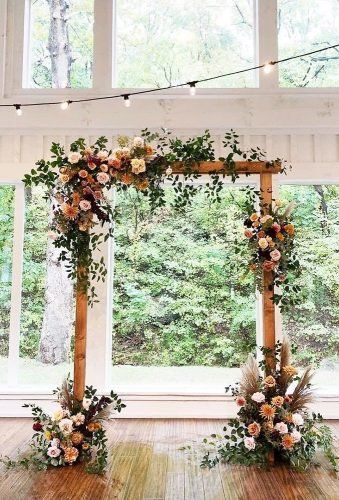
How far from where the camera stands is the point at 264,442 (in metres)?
2.82

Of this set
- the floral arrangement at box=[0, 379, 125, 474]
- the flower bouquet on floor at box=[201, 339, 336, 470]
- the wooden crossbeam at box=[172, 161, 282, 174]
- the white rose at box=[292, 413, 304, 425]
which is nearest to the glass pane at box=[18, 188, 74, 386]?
the floral arrangement at box=[0, 379, 125, 474]

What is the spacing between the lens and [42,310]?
411 cm

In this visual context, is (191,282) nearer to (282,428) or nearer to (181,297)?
(181,297)

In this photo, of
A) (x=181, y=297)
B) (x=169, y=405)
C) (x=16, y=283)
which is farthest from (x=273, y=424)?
(x=16, y=283)

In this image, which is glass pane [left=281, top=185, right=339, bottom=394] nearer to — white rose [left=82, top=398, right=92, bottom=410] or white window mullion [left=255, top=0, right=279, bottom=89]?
white window mullion [left=255, top=0, right=279, bottom=89]

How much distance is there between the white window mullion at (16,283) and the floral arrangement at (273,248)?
233cm

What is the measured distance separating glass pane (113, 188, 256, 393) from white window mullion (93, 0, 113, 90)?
1218 millimetres

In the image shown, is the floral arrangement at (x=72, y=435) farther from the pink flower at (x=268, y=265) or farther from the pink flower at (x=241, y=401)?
the pink flower at (x=268, y=265)

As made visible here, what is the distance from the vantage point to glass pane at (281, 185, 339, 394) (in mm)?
4078

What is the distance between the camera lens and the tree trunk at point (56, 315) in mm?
4082

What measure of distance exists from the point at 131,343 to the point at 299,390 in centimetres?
176

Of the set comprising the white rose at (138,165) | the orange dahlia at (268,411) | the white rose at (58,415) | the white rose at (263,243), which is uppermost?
the white rose at (138,165)

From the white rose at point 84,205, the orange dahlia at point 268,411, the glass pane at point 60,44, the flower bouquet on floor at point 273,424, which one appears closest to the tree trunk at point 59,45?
the glass pane at point 60,44

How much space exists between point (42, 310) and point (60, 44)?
9.11ft
